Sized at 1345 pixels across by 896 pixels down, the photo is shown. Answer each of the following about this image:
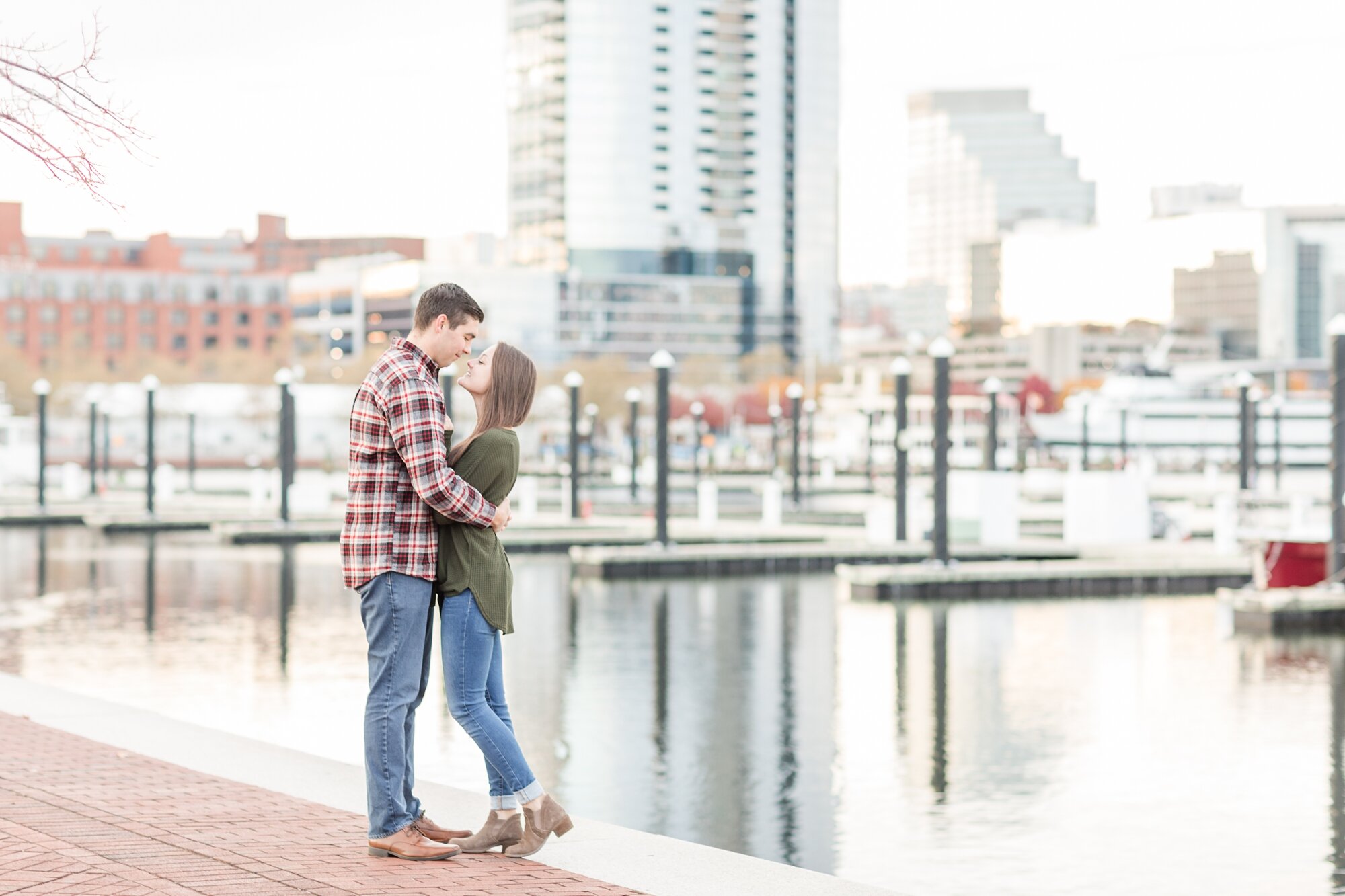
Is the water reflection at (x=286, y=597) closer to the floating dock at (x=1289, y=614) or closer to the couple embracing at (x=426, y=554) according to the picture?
the couple embracing at (x=426, y=554)

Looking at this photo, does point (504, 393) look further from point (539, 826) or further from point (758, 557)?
point (758, 557)

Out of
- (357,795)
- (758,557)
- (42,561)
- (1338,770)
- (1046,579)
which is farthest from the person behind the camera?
(42,561)

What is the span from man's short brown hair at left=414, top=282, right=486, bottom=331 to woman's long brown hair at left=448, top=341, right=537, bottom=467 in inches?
7.1

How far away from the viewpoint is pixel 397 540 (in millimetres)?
6523

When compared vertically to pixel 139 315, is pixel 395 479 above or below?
below

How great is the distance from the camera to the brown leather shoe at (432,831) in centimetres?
667

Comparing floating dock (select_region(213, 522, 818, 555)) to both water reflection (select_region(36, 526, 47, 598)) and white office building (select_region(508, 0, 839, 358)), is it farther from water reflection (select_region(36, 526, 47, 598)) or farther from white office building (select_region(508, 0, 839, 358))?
white office building (select_region(508, 0, 839, 358))

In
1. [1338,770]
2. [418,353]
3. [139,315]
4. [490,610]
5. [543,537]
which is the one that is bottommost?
[1338,770]

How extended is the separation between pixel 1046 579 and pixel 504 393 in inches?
655

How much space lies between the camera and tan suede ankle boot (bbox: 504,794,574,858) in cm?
670

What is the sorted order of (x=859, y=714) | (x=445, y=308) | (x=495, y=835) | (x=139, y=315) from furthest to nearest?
(x=139, y=315) < (x=859, y=714) < (x=495, y=835) < (x=445, y=308)

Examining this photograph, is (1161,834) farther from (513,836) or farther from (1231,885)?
(513,836)

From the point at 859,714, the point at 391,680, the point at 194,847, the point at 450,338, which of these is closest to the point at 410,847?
the point at 391,680

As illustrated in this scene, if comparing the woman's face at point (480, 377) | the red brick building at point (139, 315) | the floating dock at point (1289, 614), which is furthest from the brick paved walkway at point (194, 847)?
the red brick building at point (139, 315)
